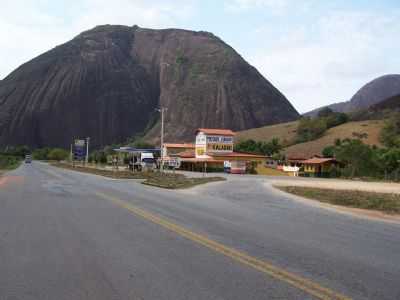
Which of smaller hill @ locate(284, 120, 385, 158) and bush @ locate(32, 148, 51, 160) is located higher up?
smaller hill @ locate(284, 120, 385, 158)

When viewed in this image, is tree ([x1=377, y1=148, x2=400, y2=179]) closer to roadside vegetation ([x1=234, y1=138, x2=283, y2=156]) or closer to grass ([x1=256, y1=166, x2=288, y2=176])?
grass ([x1=256, y1=166, x2=288, y2=176])

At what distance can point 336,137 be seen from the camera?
119562mm

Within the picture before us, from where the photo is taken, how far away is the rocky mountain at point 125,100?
173125 millimetres

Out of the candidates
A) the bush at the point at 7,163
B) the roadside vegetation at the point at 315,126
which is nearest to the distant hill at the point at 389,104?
the roadside vegetation at the point at 315,126

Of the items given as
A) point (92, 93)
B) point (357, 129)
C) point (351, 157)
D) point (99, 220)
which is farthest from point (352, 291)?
point (92, 93)

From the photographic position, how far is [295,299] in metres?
6.17

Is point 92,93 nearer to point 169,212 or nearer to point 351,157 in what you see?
point 351,157

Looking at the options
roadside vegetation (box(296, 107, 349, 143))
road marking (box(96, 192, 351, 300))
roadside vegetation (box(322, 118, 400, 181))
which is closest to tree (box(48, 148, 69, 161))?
roadside vegetation (box(296, 107, 349, 143))

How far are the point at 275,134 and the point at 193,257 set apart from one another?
134564 millimetres

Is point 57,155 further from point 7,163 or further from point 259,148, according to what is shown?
point 259,148

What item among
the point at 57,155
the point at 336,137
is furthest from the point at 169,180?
the point at 57,155

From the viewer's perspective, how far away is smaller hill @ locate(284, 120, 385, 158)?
110338 millimetres

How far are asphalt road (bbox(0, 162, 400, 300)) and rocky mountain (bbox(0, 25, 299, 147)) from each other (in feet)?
506

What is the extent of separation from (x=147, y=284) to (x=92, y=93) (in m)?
191
